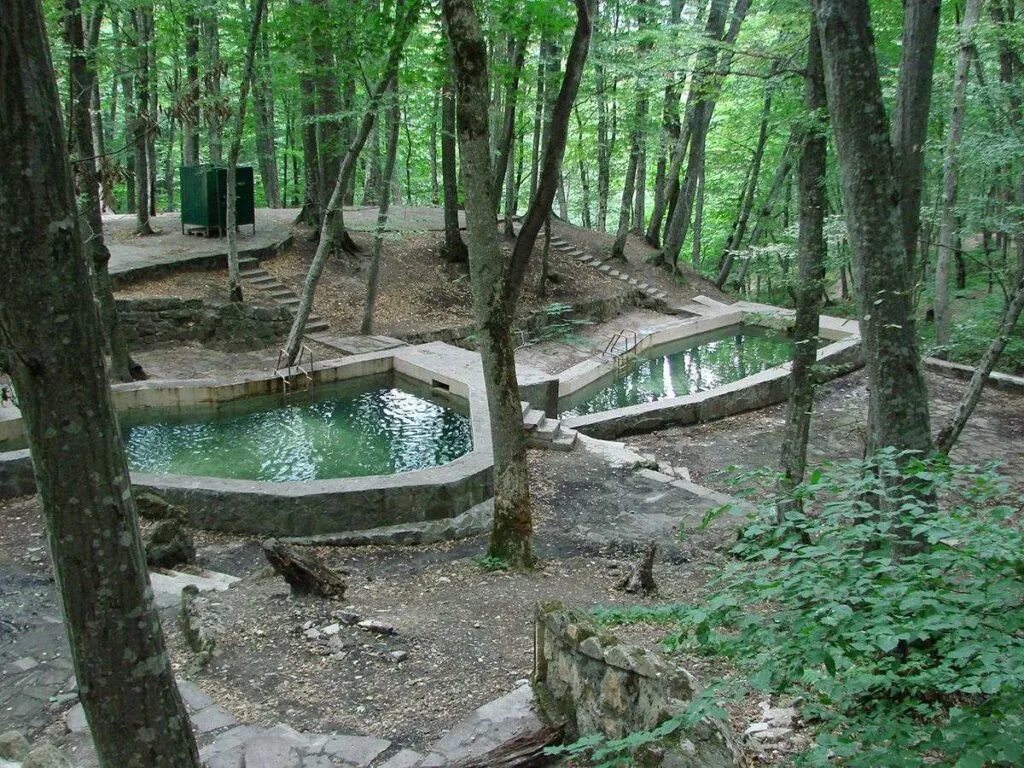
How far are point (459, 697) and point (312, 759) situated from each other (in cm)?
105

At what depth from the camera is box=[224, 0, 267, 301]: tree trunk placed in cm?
1267

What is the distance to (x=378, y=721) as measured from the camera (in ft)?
15.6

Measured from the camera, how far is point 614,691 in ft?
13.0

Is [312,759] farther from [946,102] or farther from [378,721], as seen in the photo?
[946,102]

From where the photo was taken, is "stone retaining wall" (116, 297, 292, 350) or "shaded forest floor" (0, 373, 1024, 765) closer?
"shaded forest floor" (0, 373, 1024, 765)

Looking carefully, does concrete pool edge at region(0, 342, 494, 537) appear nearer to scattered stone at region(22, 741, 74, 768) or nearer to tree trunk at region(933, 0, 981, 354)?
scattered stone at region(22, 741, 74, 768)

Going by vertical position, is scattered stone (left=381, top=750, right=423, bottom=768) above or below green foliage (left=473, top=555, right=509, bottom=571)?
above

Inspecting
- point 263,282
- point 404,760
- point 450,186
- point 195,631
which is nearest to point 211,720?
point 195,631

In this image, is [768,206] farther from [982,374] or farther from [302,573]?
[302,573]

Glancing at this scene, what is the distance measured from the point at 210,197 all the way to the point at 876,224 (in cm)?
1552

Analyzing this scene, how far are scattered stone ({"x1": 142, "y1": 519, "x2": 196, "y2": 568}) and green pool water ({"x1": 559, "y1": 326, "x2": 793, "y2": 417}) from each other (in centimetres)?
773

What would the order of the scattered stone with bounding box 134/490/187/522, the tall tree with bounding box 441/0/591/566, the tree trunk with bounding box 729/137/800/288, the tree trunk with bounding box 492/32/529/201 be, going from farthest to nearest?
the tree trunk with bounding box 729/137/800/288 → the tree trunk with bounding box 492/32/529/201 → the scattered stone with bounding box 134/490/187/522 → the tall tree with bounding box 441/0/591/566

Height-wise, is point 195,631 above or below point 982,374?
below

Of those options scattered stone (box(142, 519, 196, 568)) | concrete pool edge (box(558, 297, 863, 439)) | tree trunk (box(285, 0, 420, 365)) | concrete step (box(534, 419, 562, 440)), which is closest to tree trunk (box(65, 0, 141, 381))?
tree trunk (box(285, 0, 420, 365))
